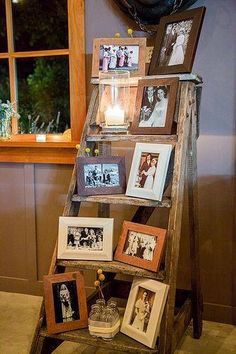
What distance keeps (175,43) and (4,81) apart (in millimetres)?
1351

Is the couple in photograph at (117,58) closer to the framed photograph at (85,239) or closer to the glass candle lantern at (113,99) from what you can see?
the glass candle lantern at (113,99)

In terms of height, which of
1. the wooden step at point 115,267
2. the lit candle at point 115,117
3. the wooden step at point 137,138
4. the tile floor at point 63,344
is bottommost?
the tile floor at point 63,344

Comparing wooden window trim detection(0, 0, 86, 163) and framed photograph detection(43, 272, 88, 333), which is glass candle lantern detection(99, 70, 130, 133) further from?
framed photograph detection(43, 272, 88, 333)

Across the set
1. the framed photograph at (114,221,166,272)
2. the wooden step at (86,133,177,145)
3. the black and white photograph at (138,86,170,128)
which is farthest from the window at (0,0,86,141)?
the framed photograph at (114,221,166,272)

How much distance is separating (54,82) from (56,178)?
2.15ft

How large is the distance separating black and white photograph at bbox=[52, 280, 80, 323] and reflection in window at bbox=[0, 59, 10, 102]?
149 centimetres

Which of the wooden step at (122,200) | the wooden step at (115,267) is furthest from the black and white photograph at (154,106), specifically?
the wooden step at (115,267)

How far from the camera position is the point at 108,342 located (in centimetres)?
170

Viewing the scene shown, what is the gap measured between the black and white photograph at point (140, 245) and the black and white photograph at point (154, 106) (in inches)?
18.5

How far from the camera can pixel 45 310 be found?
1.79 metres

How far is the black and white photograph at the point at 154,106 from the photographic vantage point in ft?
5.97

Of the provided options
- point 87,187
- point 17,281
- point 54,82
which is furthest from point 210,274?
point 54,82

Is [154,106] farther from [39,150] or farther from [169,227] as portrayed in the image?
[39,150]

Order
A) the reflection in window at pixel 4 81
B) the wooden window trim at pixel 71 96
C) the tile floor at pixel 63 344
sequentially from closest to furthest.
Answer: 1. the tile floor at pixel 63 344
2. the wooden window trim at pixel 71 96
3. the reflection in window at pixel 4 81
